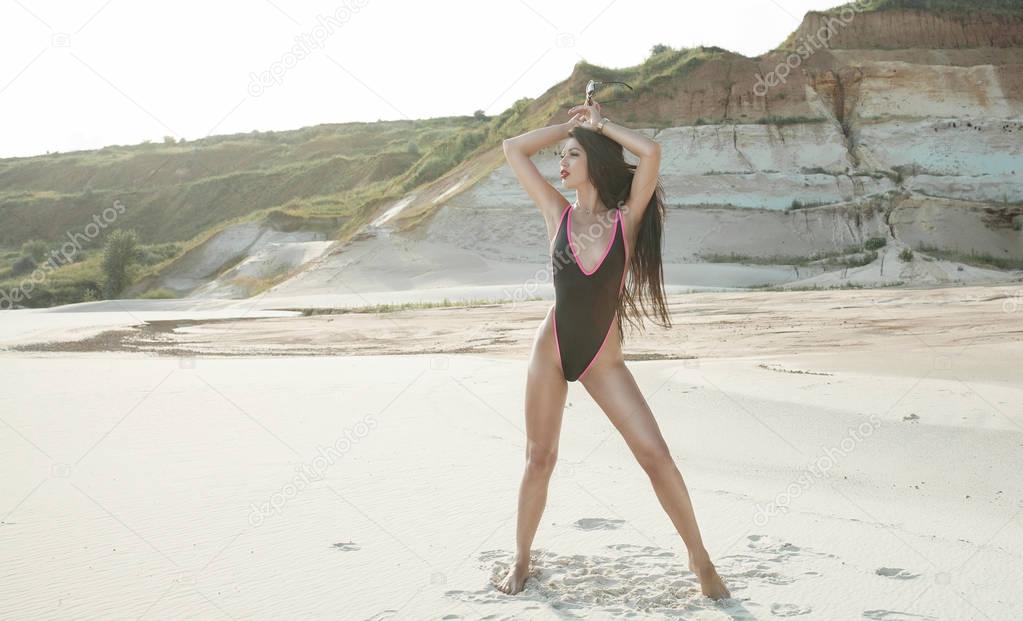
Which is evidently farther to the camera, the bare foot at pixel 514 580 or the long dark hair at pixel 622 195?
the long dark hair at pixel 622 195

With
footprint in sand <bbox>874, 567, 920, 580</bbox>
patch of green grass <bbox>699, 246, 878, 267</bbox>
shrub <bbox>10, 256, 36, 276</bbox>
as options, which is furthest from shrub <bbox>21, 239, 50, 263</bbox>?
footprint in sand <bbox>874, 567, 920, 580</bbox>

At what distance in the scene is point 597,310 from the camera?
3611 millimetres

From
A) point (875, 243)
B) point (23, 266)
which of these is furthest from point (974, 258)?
point (23, 266)

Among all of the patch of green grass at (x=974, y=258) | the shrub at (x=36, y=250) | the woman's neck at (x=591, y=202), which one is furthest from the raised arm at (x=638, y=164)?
the shrub at (x=36, y=250)

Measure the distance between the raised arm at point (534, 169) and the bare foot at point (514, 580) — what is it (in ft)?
4.71

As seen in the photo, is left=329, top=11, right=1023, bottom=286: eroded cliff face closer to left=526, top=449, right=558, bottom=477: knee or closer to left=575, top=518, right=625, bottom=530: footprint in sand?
left=575, top=518, right=625, bottom=530: footprint in sand

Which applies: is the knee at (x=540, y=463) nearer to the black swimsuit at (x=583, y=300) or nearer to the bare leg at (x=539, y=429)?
the bare leg at (x=539, y=429)

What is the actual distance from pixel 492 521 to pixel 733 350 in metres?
9.37

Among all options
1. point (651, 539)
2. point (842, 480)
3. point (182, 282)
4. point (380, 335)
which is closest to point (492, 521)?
point (651, 539)

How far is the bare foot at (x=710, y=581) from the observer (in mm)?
3389

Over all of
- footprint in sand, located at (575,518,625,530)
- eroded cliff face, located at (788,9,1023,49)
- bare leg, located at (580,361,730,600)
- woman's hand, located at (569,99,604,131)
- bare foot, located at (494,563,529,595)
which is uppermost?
eroded cliff face, located at (788,9,1023,49)

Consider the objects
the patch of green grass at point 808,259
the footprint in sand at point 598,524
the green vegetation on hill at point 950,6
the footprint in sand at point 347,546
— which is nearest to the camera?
the footprint in sand at point 347,546

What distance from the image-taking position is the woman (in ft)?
11.4

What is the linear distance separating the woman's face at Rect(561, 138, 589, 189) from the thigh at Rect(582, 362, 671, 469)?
782 mm
